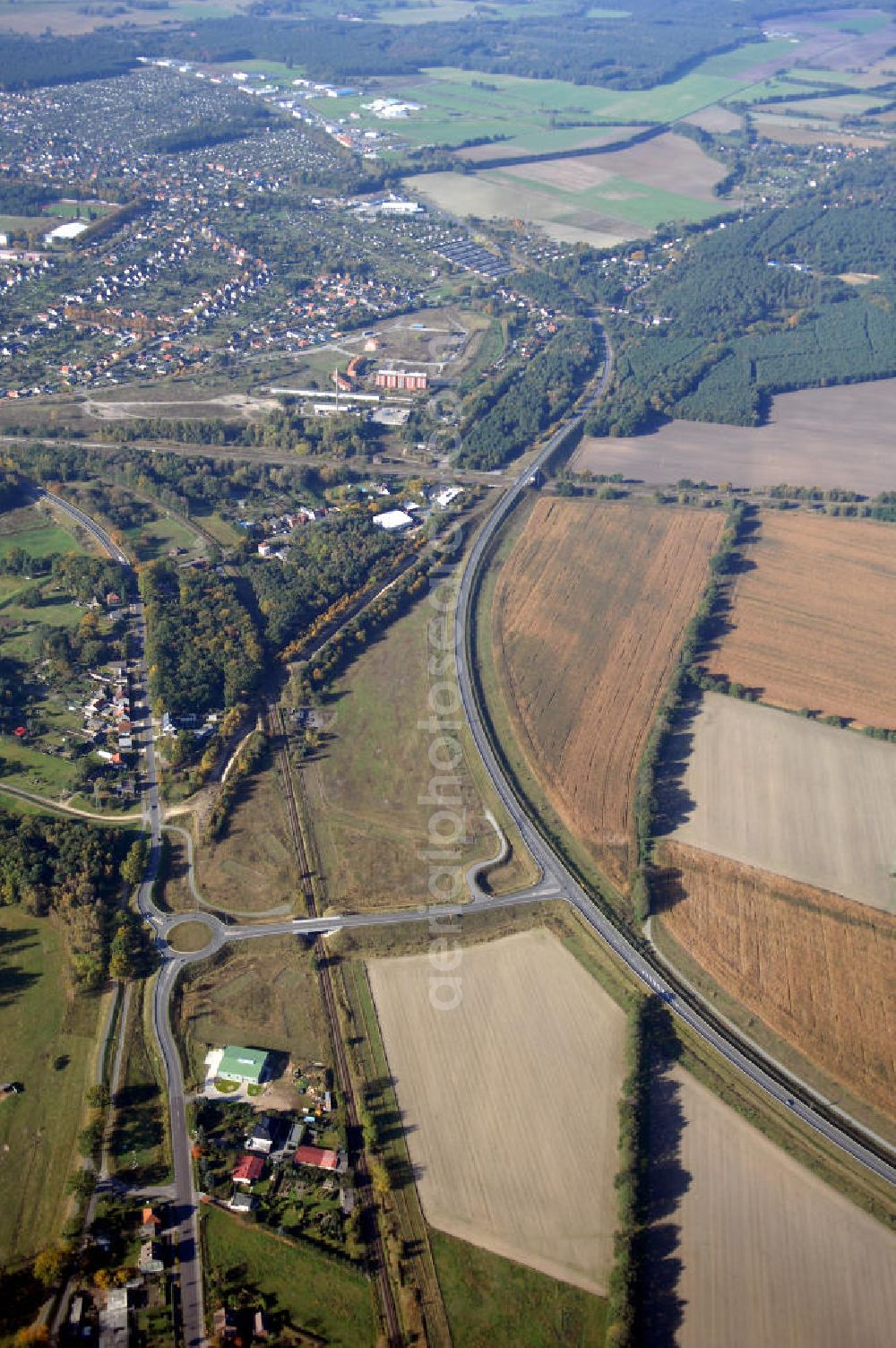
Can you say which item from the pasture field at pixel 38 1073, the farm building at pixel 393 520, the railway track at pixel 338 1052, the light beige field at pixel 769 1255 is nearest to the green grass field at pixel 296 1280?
the railway track at pixel 338 1052

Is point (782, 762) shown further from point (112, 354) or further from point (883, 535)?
point (112, 354)


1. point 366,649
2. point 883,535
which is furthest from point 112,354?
point 883,535

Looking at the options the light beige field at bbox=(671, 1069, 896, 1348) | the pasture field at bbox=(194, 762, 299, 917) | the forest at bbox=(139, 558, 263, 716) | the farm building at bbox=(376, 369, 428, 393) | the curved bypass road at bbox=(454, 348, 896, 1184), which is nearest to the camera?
the light beige field at bbox=(671, 1069, 896, 1348)

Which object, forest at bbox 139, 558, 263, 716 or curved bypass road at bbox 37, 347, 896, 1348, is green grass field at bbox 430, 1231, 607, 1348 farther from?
forest at bbox 139, 558, 263, 716

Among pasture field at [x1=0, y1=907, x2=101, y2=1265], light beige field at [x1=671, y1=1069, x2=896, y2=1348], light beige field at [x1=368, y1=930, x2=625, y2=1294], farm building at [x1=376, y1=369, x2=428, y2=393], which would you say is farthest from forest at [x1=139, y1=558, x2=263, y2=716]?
farm building at [x1=376, y1=369, x2=428, y2=393]

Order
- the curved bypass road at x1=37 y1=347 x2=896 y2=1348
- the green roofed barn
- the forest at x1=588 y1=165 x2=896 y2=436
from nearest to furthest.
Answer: the curved bypass road at x1=37 y1=347 x2=896 y2=1348 → the green roofed barn → the forest at x1=588 y1=165 x2=896 y2=436

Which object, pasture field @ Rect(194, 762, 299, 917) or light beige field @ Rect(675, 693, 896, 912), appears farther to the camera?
light beige field @ Rect(675, 693, 896, 912)
